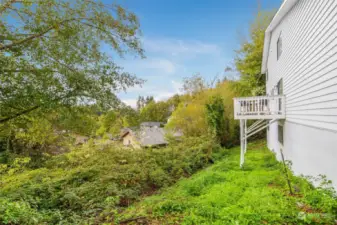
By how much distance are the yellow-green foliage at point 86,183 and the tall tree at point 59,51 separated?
193cm

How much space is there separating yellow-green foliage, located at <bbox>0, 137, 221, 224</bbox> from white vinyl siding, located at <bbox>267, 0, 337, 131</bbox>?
4.92 metres

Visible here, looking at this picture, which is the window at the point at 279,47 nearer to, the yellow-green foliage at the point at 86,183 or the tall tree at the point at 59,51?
the yellow-green foliage at the point at 86,183

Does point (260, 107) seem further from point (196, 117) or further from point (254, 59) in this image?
point (254, 59)

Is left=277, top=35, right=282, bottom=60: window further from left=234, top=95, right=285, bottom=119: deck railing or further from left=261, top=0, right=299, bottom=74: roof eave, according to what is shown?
left=234, top=95, right=285, bottom=119: deck railing

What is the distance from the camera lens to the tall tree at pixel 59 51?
3.91 metres

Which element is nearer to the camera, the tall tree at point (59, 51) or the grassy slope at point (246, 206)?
the grassy slope at point (246, 206)

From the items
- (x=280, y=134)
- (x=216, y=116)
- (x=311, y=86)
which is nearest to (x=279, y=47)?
(x=280, y=134)

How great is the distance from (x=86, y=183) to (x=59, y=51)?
379 centimetres

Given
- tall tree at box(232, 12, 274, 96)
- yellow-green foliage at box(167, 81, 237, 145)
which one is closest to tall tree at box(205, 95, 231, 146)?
yellow-green foliage at box(167, 81, 237, 145)

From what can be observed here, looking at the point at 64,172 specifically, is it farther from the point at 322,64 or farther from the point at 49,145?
the point at 322,64

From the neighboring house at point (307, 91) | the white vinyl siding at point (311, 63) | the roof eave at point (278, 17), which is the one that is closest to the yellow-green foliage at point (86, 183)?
the neighboring house at point (307, 91)

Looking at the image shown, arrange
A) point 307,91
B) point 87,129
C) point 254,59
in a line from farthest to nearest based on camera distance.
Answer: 1. point 254,59
2. point 87,129
3. point 307,91

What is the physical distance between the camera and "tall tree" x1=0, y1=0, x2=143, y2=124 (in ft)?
12.8

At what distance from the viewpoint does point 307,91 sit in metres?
5.05
